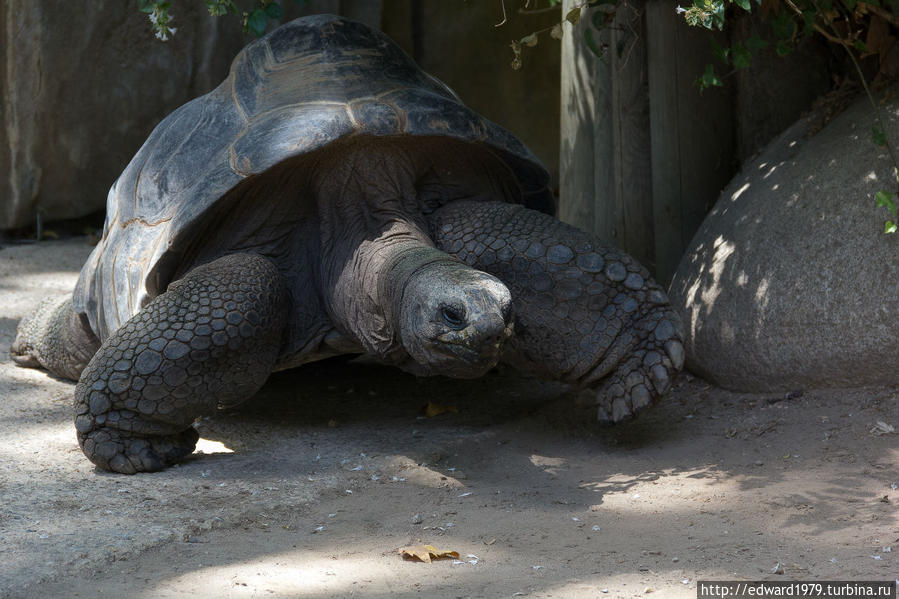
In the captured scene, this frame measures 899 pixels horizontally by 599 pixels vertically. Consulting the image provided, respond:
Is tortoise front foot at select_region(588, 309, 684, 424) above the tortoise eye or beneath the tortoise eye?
beneath

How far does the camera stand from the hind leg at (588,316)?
3381mm

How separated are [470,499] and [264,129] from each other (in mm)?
1548

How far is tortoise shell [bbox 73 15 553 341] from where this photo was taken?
11.9ft

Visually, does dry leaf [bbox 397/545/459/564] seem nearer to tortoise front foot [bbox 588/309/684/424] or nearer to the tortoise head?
the tortoise head

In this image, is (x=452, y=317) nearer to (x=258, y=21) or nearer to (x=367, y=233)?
(x=367, y=233)

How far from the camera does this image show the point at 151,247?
153 inches

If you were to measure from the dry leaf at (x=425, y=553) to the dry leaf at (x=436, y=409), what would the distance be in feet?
4.54

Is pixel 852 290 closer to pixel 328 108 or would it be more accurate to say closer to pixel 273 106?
pixel 328 108

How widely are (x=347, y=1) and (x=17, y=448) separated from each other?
15.4 feet

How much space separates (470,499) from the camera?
299cm

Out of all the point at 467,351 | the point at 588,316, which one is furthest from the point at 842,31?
the point at 467,351

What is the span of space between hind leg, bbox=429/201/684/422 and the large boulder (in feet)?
1.35

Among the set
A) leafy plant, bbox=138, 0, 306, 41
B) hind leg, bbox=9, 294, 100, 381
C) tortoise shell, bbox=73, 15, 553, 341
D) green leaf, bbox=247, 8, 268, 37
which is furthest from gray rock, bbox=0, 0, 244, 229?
green leaf, bbox=247, 8, 268, 37

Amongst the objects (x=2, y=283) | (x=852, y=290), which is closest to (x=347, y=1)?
(x=2, y=283)
